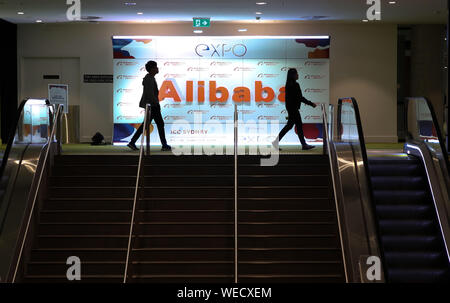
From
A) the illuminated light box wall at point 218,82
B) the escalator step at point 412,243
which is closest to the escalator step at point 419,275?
the escalator step at point 412,243

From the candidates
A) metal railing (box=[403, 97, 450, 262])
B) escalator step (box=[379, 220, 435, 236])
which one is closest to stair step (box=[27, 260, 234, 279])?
escalator step (box=[379, 220, 435, 236])

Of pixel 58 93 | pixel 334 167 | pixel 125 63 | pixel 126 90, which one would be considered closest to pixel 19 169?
pixel 334 167

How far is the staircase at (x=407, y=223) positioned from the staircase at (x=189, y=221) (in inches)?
26.2

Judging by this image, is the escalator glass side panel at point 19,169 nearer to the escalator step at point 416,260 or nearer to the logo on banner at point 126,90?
the escalator step at point 416,260

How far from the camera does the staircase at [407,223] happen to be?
26.9 ft

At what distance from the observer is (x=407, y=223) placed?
8.84m

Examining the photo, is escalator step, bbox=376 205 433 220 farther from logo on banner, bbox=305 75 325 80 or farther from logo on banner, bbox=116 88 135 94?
logo on banner, bbox=116 88 135 94

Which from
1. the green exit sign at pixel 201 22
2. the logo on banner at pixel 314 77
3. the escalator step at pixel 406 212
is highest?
the green exit sign at pixel 201 22

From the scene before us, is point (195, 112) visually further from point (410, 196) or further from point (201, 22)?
point (410, 196)

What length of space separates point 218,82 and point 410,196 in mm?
9463

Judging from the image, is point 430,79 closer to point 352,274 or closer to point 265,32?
point 265,32

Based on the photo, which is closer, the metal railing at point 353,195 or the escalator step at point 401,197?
the metal railing at point 353,195

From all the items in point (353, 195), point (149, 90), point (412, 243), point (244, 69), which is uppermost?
point (244, 69)

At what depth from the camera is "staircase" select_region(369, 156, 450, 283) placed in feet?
26.9
